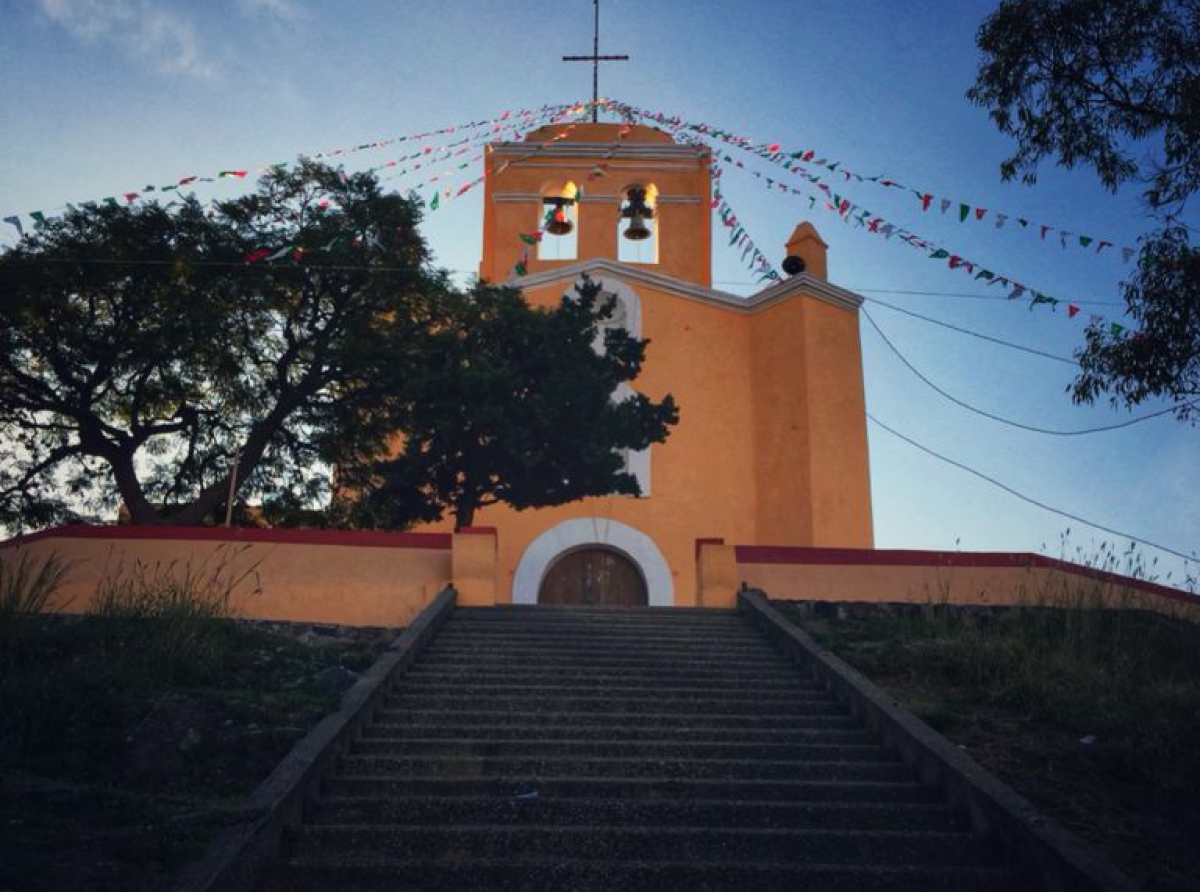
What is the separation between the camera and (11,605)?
7.46m

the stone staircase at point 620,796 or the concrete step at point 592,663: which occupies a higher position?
the concrete step at point 592,663

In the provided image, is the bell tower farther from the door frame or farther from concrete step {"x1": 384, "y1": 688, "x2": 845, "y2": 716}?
concrete step {"x1": 384, "y1": 688, "x2": 845, "y2": 716}

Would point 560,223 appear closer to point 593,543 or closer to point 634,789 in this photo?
point 593,543

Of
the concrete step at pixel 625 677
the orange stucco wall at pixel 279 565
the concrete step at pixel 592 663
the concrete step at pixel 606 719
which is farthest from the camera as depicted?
the orange stucco wall at pixel 279 565

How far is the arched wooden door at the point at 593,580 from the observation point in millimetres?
14734

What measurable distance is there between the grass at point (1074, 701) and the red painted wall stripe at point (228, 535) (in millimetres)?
4902

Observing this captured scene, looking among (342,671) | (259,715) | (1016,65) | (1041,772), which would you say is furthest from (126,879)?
(1016,65)

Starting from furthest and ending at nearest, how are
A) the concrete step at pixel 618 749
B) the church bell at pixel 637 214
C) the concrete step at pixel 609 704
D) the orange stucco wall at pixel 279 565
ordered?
the church bell at pixel 637 214, the orange stucco wall at pixel 279 565, the concrete step at pixel 609 704, the concrete step at pixel 618 749

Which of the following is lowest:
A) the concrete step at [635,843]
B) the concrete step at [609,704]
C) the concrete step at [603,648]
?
the concrete step at [635,843]

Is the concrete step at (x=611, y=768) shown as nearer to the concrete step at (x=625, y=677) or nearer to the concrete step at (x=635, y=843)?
the concrete step at (x=635, y=843)

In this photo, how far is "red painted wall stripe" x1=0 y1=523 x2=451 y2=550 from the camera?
401 inches

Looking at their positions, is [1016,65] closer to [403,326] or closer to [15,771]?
[403,326]

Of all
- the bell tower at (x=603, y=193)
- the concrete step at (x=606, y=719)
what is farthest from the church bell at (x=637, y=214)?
the concrete step at (x=606, y=719)

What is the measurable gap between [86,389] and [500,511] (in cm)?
622
